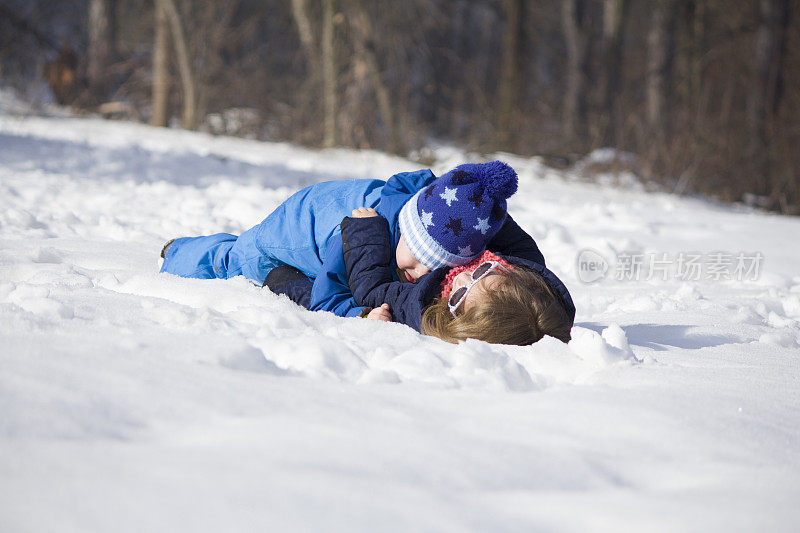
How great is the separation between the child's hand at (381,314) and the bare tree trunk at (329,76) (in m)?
8.55

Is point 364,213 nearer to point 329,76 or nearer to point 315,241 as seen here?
point 315,241

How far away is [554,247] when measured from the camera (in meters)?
4.38

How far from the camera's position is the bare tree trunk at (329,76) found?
10.6 metres

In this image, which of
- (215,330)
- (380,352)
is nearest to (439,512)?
(380,352)

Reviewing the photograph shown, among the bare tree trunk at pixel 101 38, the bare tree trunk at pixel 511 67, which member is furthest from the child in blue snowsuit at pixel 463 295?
the bare tree trunk at pixel 101 38

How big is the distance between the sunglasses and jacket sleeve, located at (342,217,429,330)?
100 mm

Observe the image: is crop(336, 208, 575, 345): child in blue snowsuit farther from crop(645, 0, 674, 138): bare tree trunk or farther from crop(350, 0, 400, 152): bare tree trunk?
crop(645, 0, 674, 138): bare tree trunk

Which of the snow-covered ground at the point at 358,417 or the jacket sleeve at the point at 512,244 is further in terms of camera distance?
the jacket sleeve at the point at 512,244

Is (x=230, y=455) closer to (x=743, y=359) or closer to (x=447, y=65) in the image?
(x=743, y=359)

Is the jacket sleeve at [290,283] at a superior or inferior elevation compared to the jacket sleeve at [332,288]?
inferior

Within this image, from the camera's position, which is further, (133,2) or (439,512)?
(133,2)

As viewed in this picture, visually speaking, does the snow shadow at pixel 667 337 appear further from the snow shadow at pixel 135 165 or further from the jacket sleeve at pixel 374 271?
the snow shadow at pixel 135 165

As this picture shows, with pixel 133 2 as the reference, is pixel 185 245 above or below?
below

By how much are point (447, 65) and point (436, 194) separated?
1797cm
